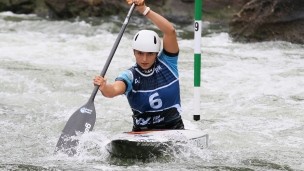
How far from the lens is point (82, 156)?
17.2 ft

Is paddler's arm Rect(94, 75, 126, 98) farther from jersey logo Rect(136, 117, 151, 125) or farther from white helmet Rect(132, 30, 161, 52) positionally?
jersey logo Rect(136, 117, 151, 125)

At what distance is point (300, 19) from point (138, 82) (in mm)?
6474

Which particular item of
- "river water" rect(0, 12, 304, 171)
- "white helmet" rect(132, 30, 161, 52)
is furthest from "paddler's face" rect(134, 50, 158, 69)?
"river water" rect(0, 12, 304, 171)

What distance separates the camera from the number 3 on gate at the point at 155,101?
5.26 m

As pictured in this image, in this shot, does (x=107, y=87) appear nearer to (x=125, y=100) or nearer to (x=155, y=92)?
(x=155, y=92)

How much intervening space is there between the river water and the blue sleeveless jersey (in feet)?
1.33

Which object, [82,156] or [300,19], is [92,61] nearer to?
[300,19]

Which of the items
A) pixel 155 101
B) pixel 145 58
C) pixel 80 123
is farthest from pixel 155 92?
pixel 80 123

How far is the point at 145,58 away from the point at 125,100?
10.1ft

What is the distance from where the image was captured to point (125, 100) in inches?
323

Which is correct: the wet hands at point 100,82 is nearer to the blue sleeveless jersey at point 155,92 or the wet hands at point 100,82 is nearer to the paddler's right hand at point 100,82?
the paddler's right hand at point 100,82

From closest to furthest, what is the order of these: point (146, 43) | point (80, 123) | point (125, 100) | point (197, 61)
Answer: point (146, 43) < point (80, 123) < point (197, 61) < point (125, 100)

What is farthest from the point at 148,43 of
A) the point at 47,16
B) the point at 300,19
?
the point at 47,16

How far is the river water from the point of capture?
5238mm
